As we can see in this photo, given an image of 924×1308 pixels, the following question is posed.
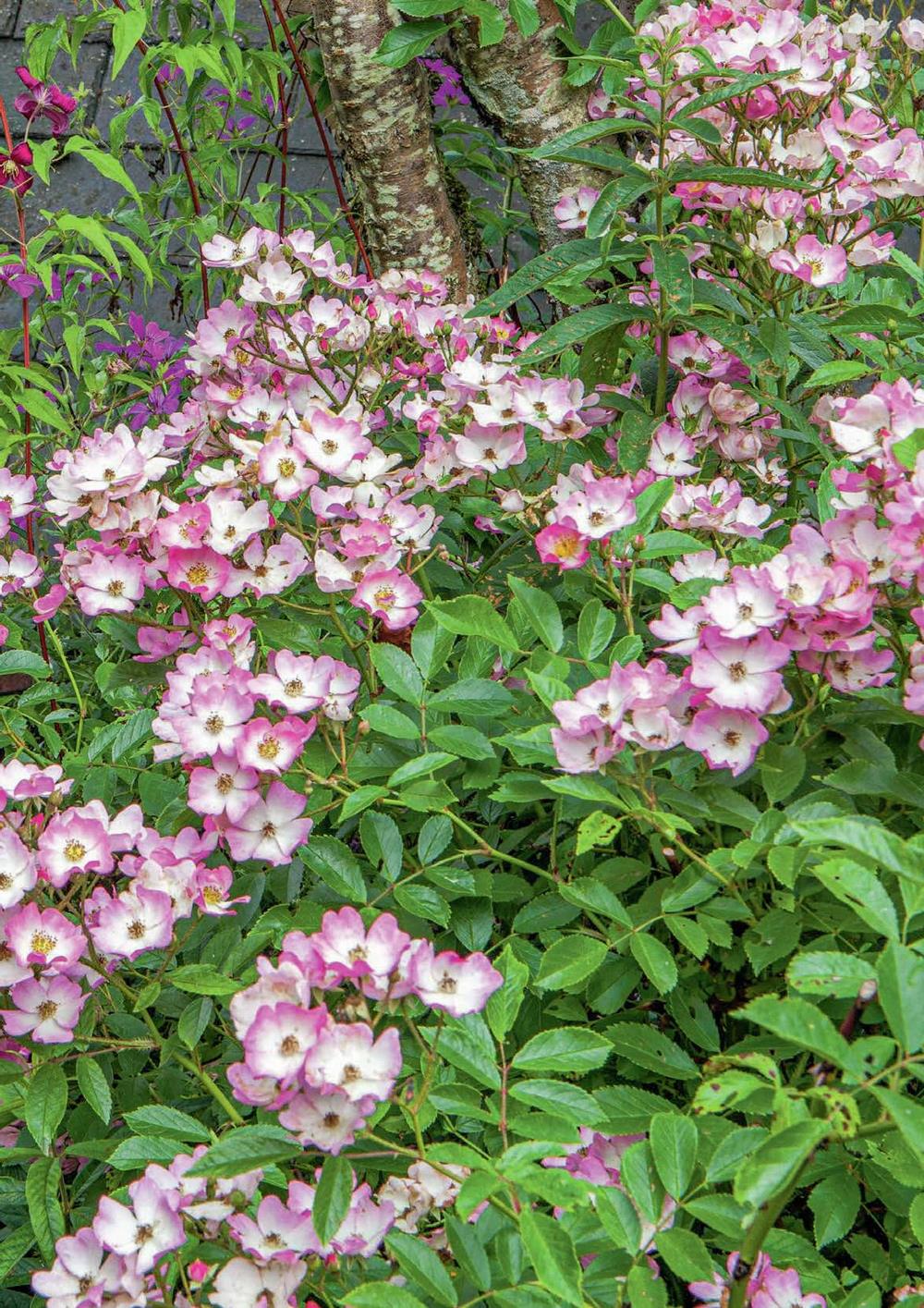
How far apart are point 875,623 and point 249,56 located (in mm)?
1399

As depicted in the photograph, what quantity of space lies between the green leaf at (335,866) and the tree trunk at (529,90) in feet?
3.56

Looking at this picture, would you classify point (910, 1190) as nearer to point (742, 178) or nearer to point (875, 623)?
point (875, 623)

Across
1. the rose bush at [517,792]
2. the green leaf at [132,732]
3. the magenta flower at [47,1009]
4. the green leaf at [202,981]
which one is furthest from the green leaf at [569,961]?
the green leaf at [132,732]

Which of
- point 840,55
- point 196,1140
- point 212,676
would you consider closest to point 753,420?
point 840,55

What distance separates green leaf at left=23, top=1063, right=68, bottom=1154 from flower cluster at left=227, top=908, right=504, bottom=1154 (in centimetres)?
23

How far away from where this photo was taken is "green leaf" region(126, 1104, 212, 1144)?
84cm

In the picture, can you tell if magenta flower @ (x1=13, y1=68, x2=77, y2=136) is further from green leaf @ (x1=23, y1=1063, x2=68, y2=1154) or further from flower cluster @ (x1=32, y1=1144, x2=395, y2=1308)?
flower cluster @ (x1=32, y1=1144, x2=395, y2=1308)

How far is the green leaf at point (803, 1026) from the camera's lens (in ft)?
1.85

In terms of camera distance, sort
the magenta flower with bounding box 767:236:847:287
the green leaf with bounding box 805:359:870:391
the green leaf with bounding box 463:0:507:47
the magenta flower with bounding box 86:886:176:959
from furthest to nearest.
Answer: the green leaf with bounding box 463:0:507:47
the magenta flower with bounding box 767:236:847:287
the green leaf with bounding box 805:359:870:391
the magenta flower with bounding box 86:886:176:959

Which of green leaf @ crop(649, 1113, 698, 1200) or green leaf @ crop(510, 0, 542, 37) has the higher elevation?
green leaf @ crop(510, 0, 542, 37)

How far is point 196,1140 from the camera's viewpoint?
0.85m

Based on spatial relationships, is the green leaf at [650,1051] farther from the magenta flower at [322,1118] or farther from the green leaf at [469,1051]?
the magenta flower at [322,1118]

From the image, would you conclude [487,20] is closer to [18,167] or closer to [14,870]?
[18,167]

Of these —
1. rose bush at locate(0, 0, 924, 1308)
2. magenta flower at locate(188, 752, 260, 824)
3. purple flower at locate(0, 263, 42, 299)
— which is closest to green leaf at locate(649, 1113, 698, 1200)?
rose bush at locate(0, 0, 924, 1308)
